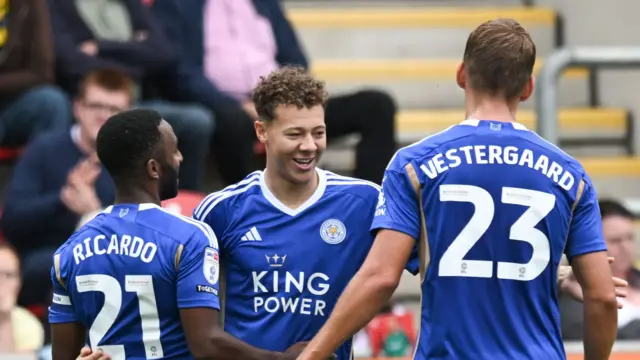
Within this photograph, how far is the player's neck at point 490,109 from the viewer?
3.65 m

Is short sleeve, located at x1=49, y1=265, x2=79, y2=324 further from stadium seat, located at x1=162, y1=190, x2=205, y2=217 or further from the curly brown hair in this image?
stadium seat, located at x1=162, y1=190, x2=205, y2=217

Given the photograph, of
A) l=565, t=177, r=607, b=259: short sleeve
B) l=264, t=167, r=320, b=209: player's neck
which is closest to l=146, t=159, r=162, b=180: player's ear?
l=264, t=167, r=320, b=209: player's neck

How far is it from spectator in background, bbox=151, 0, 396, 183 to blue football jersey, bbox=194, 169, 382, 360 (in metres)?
2.87

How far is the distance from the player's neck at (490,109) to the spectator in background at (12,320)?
10.2ft

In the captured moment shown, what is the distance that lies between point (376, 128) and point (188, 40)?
4.19 ft

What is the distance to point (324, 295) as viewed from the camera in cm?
414

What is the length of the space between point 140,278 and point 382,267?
699mm

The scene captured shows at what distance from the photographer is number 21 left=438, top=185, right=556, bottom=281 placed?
11.7 feet

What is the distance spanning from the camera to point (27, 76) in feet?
23.1

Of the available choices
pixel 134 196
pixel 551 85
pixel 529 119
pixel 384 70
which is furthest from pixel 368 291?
pixel 384 70

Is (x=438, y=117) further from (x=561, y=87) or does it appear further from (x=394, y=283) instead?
(x=394, y=283)

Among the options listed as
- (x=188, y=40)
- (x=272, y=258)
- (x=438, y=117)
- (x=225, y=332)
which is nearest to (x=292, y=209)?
(x=272, y=258)

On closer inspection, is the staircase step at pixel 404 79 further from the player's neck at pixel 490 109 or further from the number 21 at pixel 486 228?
the number 21 at pixel 486 228

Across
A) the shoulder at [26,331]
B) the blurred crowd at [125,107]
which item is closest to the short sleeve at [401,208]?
the blurred crowd at [125,107]
